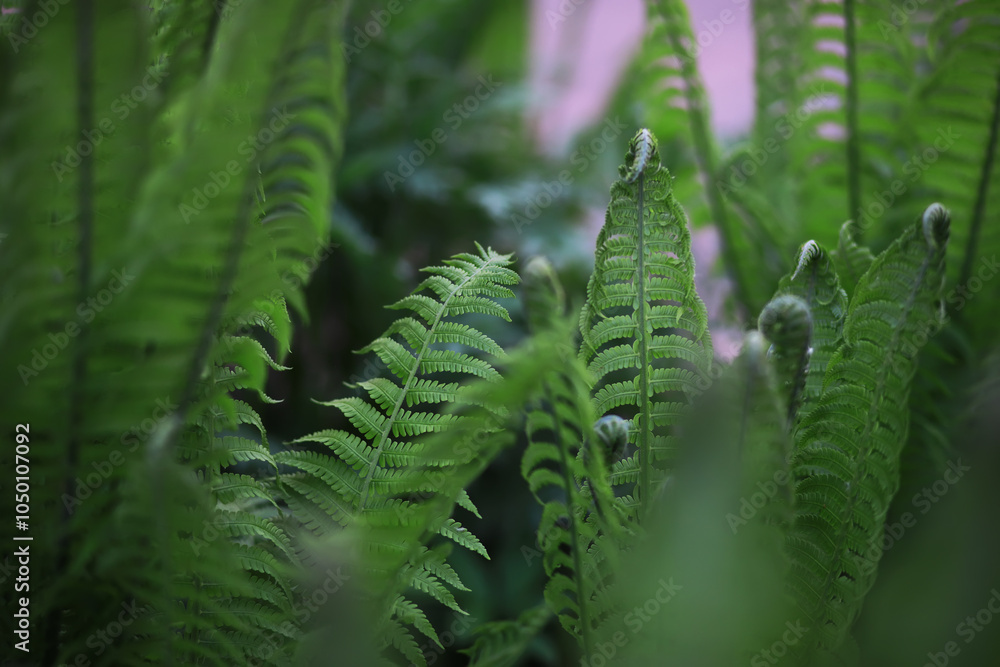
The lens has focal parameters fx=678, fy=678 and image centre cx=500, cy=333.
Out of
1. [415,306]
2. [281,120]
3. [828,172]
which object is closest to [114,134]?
[281,120]

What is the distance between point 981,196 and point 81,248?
920 mm

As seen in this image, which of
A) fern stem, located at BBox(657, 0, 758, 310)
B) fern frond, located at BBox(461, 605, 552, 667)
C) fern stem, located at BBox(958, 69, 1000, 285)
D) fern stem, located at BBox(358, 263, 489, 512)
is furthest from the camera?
fern stem, located at BBox(657, 0, 758, 310)

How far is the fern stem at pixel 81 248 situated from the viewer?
375 mm

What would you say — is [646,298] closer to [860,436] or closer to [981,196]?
[860,436]

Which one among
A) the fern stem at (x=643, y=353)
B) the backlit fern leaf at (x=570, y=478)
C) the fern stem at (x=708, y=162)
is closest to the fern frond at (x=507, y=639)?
the backlit fern leaf at (x=570, y=478)

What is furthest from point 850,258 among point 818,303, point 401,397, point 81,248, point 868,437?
point 81,248

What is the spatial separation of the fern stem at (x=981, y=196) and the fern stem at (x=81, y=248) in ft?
2.91

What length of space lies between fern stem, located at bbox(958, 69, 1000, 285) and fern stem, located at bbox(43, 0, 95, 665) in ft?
2.91

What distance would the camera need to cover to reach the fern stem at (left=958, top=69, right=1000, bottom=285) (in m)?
0.78

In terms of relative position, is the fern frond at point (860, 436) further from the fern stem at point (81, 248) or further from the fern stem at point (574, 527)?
the fern stem at point (81, 248)

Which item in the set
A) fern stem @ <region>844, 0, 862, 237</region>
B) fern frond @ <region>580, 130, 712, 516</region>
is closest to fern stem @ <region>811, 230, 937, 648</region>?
fern frond @ <region>580, 130, 712, 516</region>

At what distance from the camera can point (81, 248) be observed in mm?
396

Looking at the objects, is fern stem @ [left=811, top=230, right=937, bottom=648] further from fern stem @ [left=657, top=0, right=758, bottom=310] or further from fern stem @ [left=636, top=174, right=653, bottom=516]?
fern stem @ [left=657, top=0, right=758, bottom=310]

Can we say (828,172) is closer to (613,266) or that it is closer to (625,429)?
(613,266)
